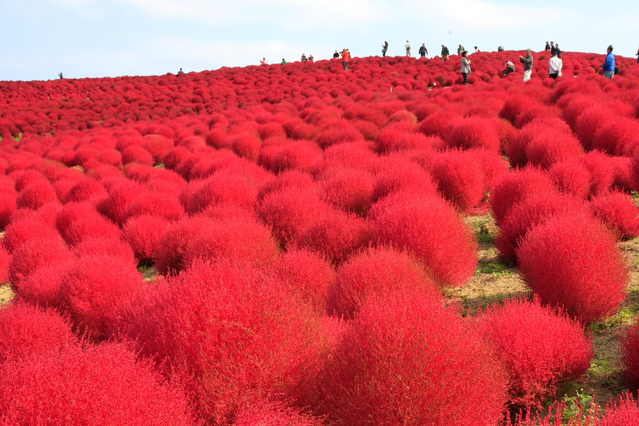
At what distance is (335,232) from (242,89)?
21.1 meters

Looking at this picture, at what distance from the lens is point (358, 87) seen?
20500 millimetres

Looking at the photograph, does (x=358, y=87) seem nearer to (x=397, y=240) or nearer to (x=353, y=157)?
(x=353, y=157)

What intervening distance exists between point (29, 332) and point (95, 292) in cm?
73

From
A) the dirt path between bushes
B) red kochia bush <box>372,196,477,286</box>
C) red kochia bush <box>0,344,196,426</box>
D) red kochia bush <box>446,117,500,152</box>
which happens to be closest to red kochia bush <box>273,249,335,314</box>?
red kochia bush <box>372,196,477,286</box>

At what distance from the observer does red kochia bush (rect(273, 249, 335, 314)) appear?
13.8 feet

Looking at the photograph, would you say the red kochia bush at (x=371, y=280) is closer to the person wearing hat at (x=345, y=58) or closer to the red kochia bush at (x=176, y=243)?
the red kochia bush at (x=176, y=243)

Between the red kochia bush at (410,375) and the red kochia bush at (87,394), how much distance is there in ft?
2.50

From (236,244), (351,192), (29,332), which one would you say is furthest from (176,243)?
(351,192)

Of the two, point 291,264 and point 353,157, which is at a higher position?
point 353,157

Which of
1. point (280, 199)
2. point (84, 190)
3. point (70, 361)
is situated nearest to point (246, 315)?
point (70, 361)

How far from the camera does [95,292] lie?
467cm

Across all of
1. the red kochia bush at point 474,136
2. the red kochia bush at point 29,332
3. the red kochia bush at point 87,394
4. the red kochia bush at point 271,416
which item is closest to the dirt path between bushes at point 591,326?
the red kochia bush at point 271,416

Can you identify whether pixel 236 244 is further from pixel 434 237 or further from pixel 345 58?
pixel 345 58

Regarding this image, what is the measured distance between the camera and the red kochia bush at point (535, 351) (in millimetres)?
2930
